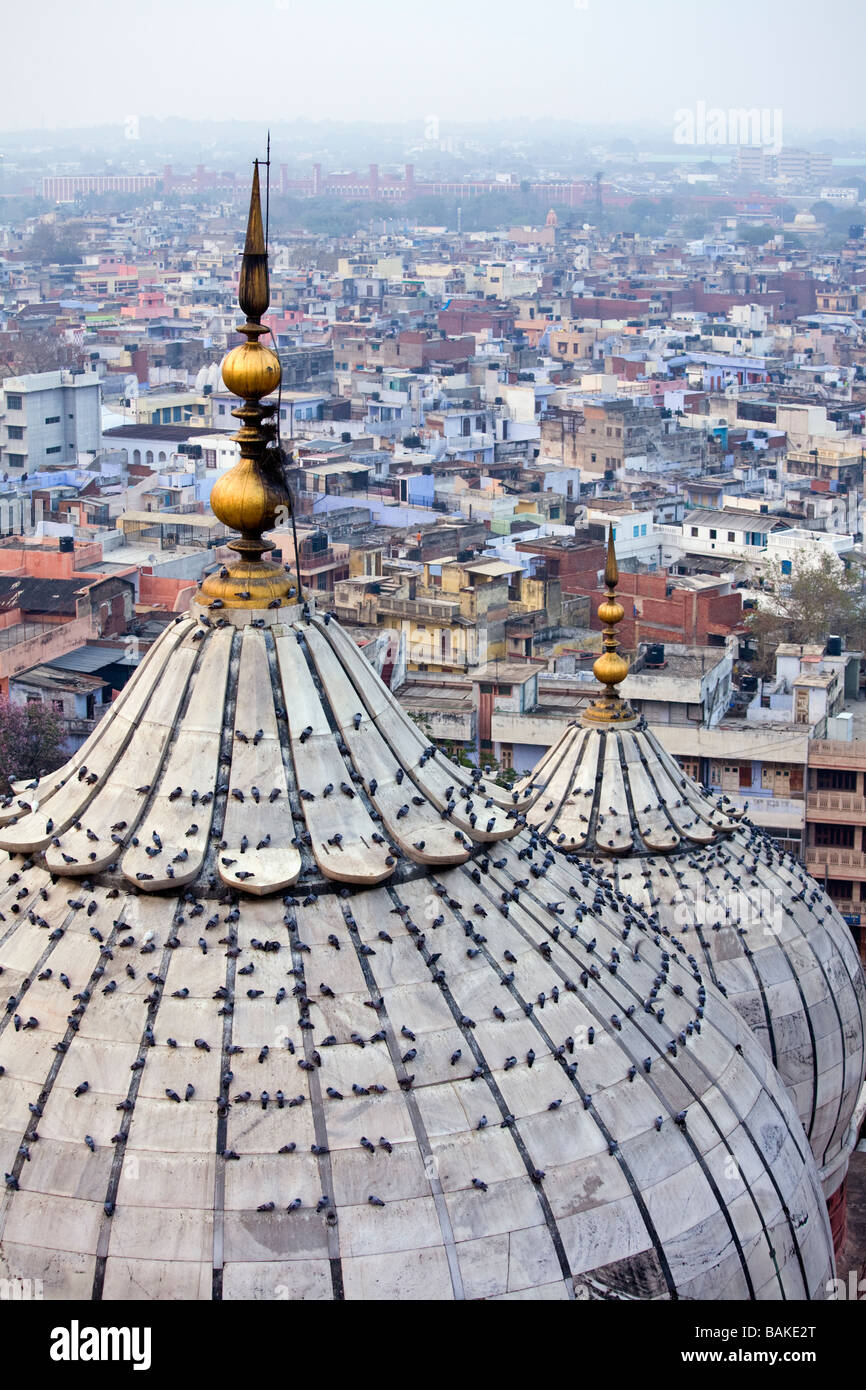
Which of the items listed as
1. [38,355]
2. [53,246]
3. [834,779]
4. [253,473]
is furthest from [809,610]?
[53,246]

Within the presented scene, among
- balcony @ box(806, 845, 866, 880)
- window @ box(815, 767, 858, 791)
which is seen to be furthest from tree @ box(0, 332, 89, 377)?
balcony @ box(806, 845, 866, 880)

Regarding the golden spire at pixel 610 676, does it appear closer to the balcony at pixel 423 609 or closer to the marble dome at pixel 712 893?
the marble dome at pixel 712 893

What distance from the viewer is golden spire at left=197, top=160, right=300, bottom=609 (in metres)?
5.42

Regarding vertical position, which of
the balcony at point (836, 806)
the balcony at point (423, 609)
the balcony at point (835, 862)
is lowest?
the balcony at point (835, 862)

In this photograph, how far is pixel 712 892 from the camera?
9.09 meters

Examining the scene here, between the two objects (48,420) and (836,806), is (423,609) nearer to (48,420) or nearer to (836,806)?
(836,806)

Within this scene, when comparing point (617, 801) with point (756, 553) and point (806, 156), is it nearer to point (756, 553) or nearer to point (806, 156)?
point (756, 553)

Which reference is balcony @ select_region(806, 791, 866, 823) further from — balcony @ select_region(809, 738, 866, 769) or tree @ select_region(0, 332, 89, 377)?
tree @ select_region(0, 332, 89, 377)

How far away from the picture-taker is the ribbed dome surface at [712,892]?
8891mm

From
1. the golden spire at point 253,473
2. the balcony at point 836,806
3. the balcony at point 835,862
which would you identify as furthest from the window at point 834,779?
the golden spire at point 253,473

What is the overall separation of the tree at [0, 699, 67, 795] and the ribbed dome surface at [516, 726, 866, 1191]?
13169 millimetres

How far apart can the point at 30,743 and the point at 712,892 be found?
45.9ft

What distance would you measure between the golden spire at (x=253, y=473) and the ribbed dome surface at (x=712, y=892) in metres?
3.48
